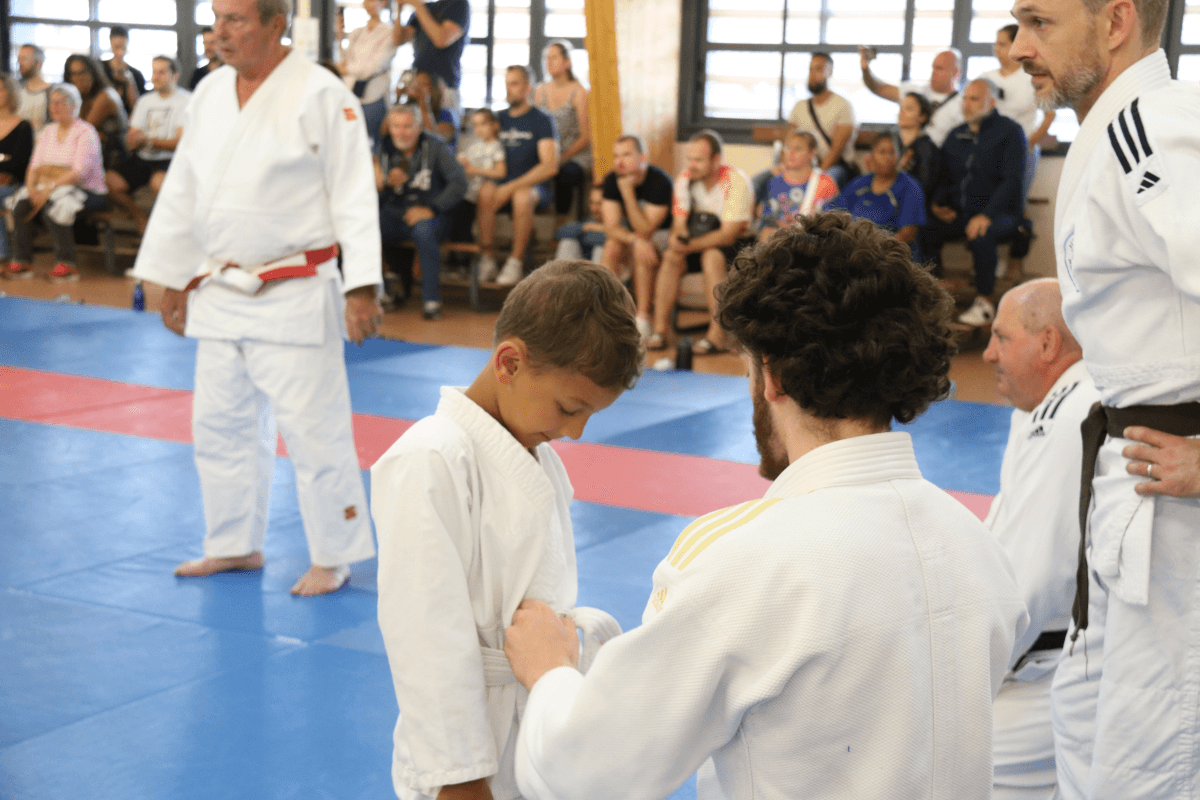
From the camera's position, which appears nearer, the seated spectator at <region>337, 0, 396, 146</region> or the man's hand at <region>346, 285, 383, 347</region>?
the man's hand at <region>346, 285, 383, 347</region>

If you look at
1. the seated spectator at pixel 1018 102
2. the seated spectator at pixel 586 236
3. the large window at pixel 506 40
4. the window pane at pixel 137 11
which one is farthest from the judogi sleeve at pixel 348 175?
the window pane at pixel 137 11

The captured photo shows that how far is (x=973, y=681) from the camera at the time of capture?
1.26 meters

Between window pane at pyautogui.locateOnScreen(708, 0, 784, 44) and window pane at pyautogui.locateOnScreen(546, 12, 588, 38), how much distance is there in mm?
1320

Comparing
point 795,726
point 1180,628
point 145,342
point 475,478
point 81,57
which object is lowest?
point 145,342

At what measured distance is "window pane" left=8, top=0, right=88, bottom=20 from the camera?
1359 centimetres

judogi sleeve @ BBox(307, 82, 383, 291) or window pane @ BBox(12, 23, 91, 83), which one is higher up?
window pane @ BBox(12, 23, 91, 83)

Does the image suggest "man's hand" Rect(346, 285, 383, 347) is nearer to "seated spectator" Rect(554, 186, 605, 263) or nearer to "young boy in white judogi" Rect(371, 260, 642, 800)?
"young boy in white judogi" Rect(371, 260, 642, 800)

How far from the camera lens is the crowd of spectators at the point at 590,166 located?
832 centimetres

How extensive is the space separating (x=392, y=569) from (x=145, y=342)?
23.1ft

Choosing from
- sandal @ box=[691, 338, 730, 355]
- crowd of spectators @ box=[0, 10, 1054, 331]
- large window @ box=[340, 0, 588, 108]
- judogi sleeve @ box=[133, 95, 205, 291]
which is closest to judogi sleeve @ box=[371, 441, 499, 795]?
judogi sleeve @ box=[133, 95, 205, 291]

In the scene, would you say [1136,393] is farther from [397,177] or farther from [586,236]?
[397,177]

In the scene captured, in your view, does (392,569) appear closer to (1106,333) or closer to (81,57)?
(1106,333)

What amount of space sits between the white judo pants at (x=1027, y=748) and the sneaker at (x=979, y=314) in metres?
6.05

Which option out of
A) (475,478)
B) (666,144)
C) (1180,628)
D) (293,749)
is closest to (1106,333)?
(1180,628)
